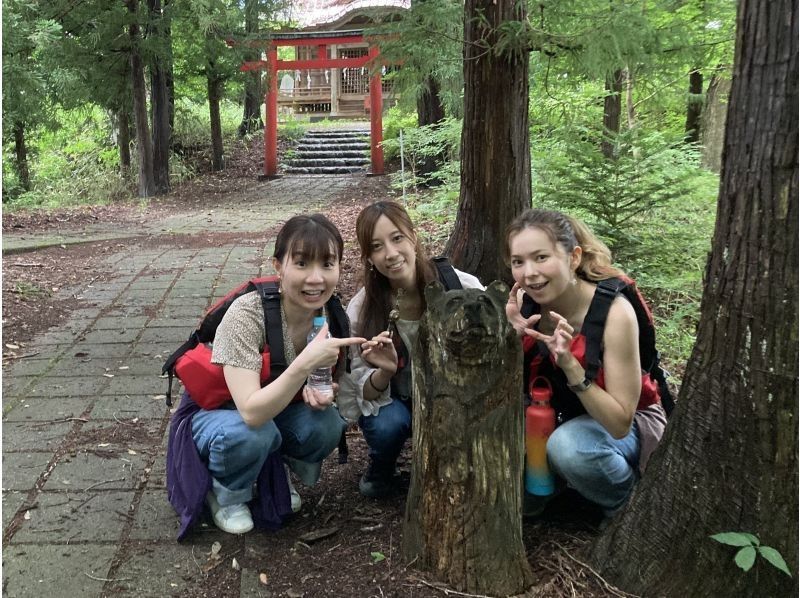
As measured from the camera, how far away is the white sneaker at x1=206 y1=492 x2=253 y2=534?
261cm

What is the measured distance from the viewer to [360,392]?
108 inches

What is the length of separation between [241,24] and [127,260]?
934 centimetres

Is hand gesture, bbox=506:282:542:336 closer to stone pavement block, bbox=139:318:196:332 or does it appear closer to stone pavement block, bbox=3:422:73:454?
stone pavement block, bbox=3:422:73:454

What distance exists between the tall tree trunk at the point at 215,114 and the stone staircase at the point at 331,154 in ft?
5.73

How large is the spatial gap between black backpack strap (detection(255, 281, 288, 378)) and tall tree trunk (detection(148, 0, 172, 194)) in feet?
41.4

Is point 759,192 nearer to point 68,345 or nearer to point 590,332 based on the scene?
point 590,332

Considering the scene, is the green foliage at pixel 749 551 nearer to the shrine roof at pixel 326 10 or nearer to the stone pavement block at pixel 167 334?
the stone pavement block at pixel 167 334

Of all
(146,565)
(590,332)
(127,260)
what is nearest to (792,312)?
(590,332)

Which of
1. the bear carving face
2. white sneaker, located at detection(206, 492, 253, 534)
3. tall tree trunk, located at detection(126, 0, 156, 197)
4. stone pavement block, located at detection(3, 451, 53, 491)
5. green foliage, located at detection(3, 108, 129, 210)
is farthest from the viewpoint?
green foliage, located at detection(3, 108, 129, 210)

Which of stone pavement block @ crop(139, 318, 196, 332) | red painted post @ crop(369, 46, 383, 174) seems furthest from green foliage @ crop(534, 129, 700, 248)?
red painted post @ crop(369, 46, 383, 174)

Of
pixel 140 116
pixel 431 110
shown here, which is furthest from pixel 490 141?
pixel 140 116

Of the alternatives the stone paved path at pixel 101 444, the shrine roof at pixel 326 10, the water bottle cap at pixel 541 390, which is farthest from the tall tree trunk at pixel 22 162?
the water bottle cap at pixel 541 390

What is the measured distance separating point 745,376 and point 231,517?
1900 mm

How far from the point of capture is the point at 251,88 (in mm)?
18031
